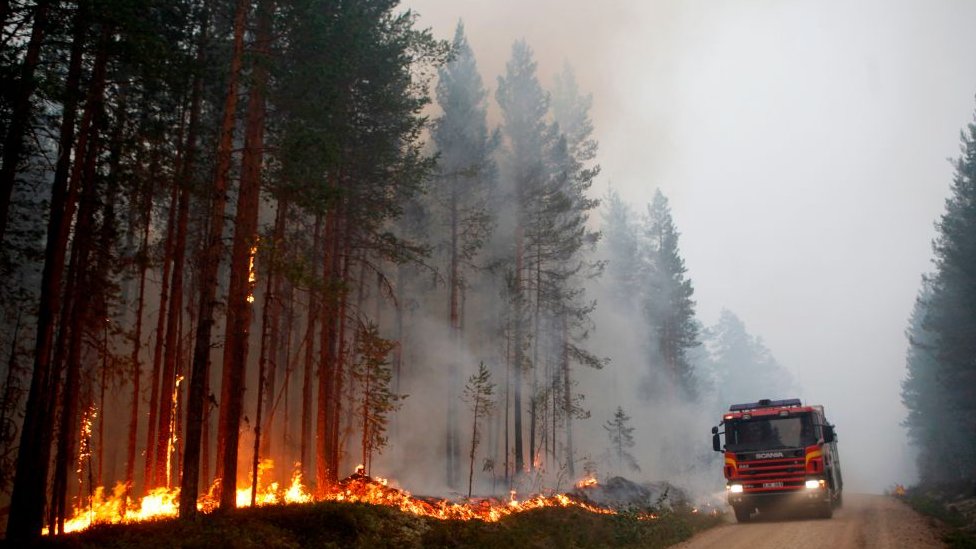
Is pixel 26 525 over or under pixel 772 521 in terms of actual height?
over

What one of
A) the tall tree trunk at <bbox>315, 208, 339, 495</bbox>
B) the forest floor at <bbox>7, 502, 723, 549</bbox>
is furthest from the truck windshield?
the tall tree trunk at <bbox>315, 208, 339, 495</bbox>

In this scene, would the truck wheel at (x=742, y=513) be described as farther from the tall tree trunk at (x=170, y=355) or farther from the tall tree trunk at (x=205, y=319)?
the tall tree trunk at (x=170, y=355)

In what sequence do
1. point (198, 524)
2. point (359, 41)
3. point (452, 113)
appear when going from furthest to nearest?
point (452, 113)
point (359, 41)
point (198, 524)

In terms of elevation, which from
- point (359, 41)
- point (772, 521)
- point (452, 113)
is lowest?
point (772, 521)

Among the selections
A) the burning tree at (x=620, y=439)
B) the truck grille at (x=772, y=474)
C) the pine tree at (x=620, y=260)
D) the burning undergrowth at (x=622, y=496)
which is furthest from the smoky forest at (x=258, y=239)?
the truck grille at (x=772, y=474)

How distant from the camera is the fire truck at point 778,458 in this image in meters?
20.2

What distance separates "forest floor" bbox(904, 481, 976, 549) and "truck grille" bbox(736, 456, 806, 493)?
3.75 m

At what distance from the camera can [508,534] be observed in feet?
48.6

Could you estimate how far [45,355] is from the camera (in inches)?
456

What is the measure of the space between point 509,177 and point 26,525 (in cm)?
2687

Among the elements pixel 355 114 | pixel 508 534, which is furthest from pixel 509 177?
pixel 508 534

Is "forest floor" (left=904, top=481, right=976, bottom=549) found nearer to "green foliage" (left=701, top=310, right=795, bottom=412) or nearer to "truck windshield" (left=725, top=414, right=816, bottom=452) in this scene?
"truck windshield" (left=725, top=414, right=816, bottom=452)

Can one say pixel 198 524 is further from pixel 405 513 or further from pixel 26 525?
pixel 405 513

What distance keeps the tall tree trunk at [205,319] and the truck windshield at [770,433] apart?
52.3 feet
